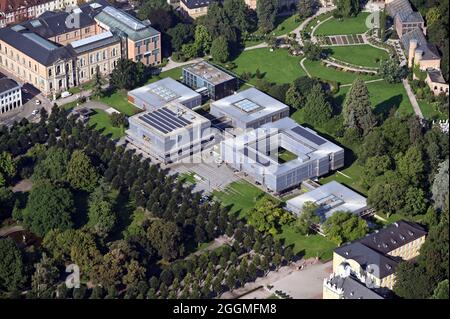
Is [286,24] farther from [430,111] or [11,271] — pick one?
[11,271]

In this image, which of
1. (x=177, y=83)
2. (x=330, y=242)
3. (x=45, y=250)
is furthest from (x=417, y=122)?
(x=45, y=250)

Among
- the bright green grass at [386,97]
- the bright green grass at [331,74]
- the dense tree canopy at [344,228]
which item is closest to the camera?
the dense tree canopy at [344,228]

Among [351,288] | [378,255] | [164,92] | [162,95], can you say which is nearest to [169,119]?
[162,95]

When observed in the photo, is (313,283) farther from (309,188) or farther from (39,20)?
(39,20)

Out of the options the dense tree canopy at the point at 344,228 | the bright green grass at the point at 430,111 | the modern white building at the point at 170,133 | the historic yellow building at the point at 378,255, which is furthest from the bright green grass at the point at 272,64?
the historic yellow building at the point at 378,255

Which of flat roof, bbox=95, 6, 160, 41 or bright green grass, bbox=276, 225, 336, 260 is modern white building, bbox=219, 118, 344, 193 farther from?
flat roof, bbox=95, 6, 160, 41

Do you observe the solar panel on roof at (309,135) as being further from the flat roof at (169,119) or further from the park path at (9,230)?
the park path at (9,230)
